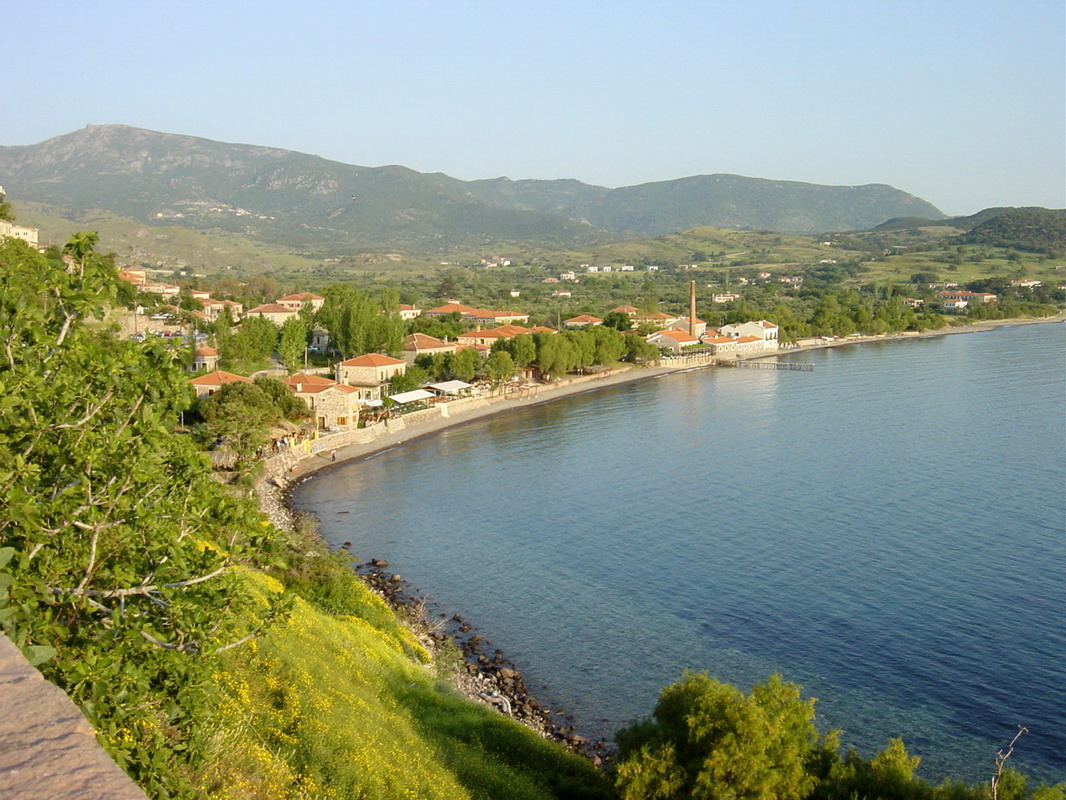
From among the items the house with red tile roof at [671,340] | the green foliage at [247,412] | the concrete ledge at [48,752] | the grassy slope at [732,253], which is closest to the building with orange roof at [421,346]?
the green foliage at [247,412]

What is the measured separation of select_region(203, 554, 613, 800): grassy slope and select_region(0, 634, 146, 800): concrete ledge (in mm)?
2729

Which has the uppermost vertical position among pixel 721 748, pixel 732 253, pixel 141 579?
pixel 732 253

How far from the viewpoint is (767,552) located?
23.4 meters

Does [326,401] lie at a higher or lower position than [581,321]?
lower

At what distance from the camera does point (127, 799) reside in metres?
2.11

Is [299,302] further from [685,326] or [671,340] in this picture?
[685,326]

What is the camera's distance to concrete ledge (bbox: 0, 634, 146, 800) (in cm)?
214

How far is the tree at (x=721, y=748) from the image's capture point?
916cm

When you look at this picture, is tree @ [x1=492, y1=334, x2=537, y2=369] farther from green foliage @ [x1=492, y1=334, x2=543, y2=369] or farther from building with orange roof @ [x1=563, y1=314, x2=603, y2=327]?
building with orange roof @ [x1=563, y1=314, x2=603, y2=327]

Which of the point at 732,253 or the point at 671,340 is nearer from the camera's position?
the point at 671,340

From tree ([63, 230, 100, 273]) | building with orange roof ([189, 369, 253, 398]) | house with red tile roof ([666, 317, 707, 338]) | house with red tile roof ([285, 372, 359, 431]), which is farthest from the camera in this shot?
house with red tile roof ([666, 317, 707, 338])

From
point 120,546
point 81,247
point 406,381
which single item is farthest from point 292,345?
point 120,546

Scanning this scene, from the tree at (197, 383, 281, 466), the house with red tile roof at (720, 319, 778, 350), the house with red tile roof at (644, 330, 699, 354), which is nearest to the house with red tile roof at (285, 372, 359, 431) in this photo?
the tree at (197, 383, 281, 466)

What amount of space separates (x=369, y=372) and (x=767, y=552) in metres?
25.5
